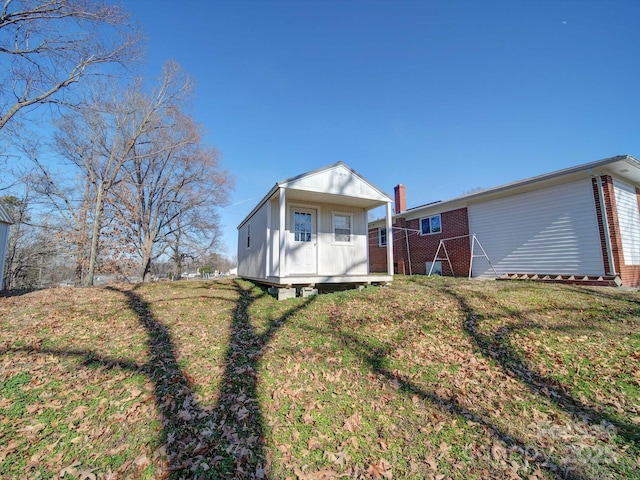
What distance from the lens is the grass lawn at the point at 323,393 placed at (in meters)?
2.77

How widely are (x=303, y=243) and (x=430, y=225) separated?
27.5 feet

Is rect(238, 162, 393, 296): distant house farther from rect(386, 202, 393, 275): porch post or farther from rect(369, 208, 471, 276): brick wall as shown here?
rect(369, 208, 471, 276): brick wall

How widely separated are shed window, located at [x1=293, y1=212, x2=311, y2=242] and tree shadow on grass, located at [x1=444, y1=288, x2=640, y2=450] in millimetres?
5255

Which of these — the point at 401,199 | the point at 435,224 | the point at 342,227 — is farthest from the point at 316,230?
the point at 401,199

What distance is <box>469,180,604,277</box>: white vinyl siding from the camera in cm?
959

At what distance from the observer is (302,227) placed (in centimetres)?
1006

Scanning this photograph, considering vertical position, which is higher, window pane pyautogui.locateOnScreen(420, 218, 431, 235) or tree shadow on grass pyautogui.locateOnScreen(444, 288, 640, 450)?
window pane pyautogui.locateOnScreen(420, 218, 431, 235)

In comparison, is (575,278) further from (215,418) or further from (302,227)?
(215,418)

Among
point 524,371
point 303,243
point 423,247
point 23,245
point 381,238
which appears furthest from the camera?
point 23,245

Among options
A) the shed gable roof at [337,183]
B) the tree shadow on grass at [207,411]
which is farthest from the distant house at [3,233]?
the shed gable roof at [337,183]

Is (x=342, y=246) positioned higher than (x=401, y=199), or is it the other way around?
(x=401, y=199)

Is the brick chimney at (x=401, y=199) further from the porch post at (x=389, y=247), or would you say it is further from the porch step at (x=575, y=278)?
the porch post at (x=389, y=247)

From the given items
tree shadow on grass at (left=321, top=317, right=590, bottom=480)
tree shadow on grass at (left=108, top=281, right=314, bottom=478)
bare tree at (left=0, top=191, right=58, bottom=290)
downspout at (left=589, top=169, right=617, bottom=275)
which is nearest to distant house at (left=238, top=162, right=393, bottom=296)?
tree shadow on grass at (left=321, top=317, right=590, bottom=480)

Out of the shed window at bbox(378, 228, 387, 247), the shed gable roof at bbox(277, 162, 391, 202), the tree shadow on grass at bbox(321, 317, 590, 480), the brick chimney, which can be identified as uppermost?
the brick chimney
